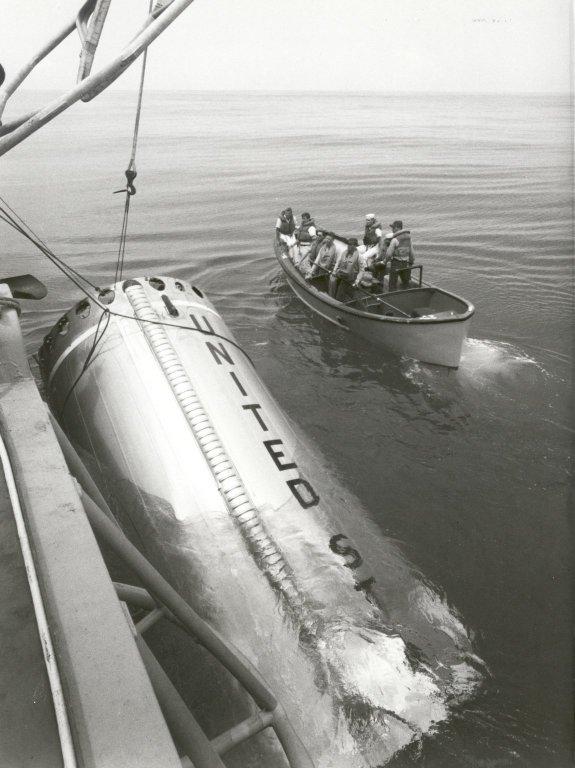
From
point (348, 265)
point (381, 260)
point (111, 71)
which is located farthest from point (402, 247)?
point (111, 71)

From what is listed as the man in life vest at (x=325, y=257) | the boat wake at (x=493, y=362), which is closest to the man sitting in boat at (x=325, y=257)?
the man in life vest at (x=325, y=257)

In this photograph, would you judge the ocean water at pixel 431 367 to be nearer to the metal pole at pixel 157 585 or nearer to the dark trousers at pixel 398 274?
the dark trousers at pixel 398 274

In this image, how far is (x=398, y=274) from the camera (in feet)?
40.1

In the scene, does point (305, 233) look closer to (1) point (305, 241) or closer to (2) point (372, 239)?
(1) point (305, 241)

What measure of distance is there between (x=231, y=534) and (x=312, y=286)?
29.5ft

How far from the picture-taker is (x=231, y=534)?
508 centimetres

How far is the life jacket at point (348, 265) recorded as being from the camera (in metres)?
12.1

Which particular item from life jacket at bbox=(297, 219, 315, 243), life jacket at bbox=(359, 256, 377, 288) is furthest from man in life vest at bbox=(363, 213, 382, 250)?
life jacket at bbox=(297, 219, 315, 243)

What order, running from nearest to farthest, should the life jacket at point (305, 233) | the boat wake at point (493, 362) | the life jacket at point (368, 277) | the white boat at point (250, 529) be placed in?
the white boat at point (250, 529)
the boat wake at point (493, 362)
the life jacket at point (368, 277)
the life jacket at point (305, 233)

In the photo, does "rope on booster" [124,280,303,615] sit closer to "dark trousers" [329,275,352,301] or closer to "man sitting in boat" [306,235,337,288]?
"dark trousers" [329,275,352,301]

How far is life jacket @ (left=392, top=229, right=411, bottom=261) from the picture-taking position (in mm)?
11688

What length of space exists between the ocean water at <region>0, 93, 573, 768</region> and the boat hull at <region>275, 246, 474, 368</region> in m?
0.32

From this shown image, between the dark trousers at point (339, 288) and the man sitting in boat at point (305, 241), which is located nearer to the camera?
the dark trousers at point (339, 288)

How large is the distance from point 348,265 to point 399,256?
1.13 metres
